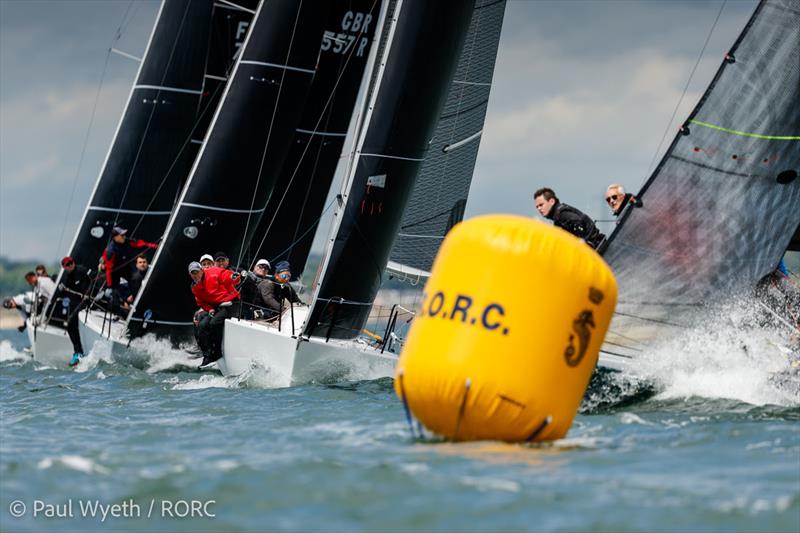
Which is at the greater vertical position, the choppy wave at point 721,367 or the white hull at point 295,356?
the choppy wave at point 721,367

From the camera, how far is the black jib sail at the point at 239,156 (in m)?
16.1

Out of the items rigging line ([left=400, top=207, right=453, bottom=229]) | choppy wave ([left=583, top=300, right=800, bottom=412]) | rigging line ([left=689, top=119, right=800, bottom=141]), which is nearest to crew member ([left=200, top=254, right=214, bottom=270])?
rigging line ([left=400, top=207, right=453, bottom=229])

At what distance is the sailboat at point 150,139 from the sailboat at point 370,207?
197 inches

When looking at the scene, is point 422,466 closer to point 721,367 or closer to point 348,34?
point 721,367

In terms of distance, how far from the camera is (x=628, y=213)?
1020cm

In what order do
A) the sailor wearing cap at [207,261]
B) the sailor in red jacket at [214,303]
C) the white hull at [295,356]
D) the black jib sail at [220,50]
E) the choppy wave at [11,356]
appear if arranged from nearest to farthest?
the white hull at [295,356], the sailor in red jacket at [214,303], the sailor wearing cap at [207,261], the black jib sail at [220,50], the choppy wave at [11,356]

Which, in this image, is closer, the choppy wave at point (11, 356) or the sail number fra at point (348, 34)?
the sail number fra at point (348, 34)

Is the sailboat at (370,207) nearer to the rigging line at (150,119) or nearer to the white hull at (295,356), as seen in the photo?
the white hull at (295,356)

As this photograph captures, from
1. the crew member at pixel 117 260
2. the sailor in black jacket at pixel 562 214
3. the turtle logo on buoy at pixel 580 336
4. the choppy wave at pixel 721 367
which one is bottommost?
the crew member at pixel 117 260

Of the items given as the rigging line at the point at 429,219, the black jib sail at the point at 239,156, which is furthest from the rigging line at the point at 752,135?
the black jib sail at the point at 239,156

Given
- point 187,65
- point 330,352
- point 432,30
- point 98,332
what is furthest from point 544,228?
point 187,65

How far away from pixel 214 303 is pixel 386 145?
102 inches

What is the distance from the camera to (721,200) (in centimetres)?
1029

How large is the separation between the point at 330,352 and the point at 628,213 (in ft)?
12.7
